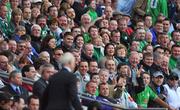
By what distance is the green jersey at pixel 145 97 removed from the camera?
20.8 metres

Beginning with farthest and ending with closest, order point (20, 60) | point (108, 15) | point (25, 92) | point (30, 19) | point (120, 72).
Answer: point (108, 15)
point (30, 19)
point (120, 72)
point (20, 60)
point (25, 92)

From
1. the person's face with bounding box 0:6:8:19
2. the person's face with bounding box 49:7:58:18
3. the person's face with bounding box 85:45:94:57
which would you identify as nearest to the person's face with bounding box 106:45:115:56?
the person's face with bounding box 85:45:94:57

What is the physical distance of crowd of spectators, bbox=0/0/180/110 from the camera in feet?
61.8

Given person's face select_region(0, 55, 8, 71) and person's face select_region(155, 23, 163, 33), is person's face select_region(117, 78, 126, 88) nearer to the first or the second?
person's face select_region(0, 55, 8, 71)

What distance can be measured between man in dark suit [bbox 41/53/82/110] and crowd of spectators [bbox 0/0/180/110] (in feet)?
5.89

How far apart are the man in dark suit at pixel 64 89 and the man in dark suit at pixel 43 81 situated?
6.05 feet

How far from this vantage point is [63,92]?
14898mm

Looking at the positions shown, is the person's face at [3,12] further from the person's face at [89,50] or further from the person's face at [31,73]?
the person's face at [31,73]

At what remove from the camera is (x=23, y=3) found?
22.7 meters

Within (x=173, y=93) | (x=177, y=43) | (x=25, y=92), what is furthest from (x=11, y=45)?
(x=177, y=43)

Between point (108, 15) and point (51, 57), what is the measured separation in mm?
4273

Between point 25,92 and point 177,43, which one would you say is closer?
point 25,92

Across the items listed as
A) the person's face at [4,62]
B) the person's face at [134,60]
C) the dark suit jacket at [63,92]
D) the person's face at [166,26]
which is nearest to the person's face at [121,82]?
the person's face at [134,60]

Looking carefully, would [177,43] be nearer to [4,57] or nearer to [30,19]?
[30,19]
